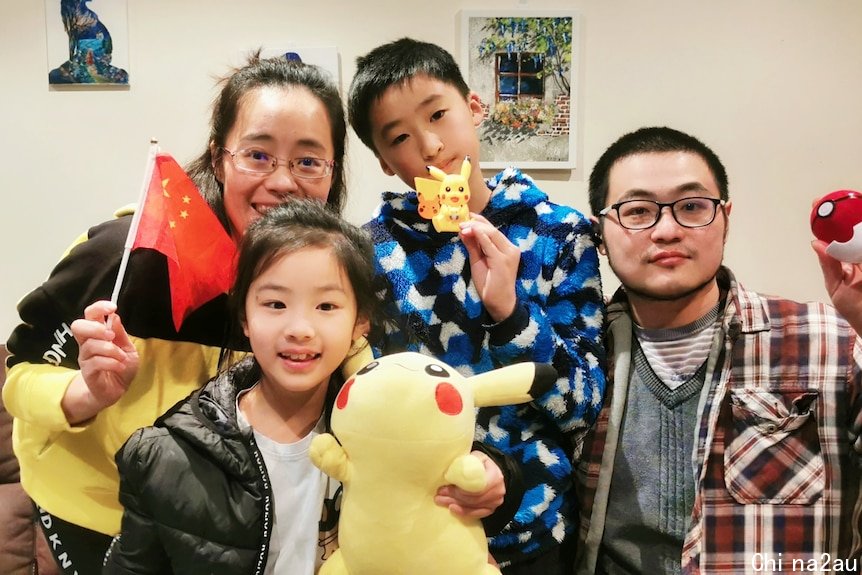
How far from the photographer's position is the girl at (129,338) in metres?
1.13

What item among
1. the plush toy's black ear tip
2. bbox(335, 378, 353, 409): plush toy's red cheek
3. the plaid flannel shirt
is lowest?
the plaid flannel shirt

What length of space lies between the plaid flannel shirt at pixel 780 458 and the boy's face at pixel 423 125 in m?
0.72

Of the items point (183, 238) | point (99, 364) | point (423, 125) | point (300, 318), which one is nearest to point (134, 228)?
point (183, 238)

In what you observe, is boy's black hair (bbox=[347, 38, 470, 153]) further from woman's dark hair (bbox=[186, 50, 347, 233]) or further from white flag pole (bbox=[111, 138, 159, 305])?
white flag pole (bbox=[111, 138, 159, 305])

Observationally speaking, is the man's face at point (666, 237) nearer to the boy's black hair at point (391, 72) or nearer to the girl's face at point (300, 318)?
the boy's black hair at point (391, 72)

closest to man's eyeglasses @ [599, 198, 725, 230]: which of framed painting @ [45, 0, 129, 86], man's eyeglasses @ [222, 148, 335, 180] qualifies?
man's eyeglasses @ [222, 148, 335, 180]

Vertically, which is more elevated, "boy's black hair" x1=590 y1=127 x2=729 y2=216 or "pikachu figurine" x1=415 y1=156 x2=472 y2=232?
"boy's black hair" x1=590 y1=127 x2=729 y2=216

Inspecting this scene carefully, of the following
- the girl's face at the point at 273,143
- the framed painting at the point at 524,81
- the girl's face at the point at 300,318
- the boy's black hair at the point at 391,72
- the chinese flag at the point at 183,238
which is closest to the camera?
the girl's face at the point at 300,318

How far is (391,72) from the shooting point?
4.34 feet

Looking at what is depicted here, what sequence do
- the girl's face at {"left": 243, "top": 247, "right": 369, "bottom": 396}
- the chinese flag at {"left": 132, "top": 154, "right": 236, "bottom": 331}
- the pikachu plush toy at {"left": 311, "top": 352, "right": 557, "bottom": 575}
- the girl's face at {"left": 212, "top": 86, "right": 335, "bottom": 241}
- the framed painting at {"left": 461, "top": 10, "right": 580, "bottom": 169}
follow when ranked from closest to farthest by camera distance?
the pikachu plush toy at {"left": 311, "top": 352, "right": 557, "bottom": 575}
the girl's face at {"left": 243, "top": 247, "right": 369, "bottom": 396}
the chinese flag at {"left": 132, "top": 154, "right": 236, "bottom": 331}
the girl's face at {"left": 212, "top": 86, "right": 335, "bottom": 241}
the framed painting at {"left": 461, "top": 10, "right": 580, "bottom": 169}

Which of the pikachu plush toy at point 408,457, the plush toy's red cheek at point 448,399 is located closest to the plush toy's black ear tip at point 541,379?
the pikachu plush toy at point 408,457

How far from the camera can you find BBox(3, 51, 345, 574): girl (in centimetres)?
113

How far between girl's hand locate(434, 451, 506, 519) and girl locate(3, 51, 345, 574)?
0.53m

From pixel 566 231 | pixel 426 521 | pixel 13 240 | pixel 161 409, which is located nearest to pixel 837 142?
pixel 566 231
